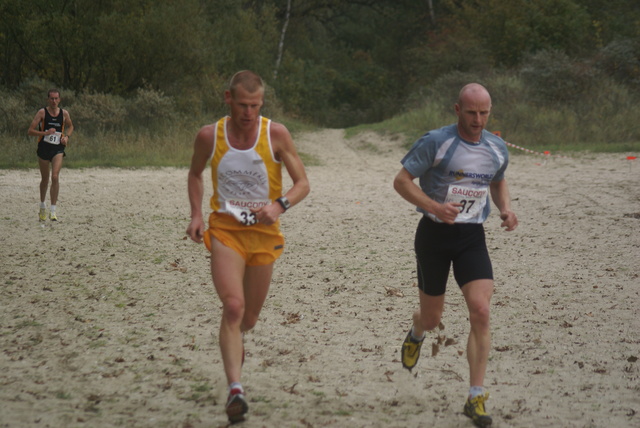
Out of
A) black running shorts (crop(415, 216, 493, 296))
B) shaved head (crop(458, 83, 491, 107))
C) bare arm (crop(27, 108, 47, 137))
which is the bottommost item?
bare arm (crop(27, 108, 47, 137))

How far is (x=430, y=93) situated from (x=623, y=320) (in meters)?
30.8

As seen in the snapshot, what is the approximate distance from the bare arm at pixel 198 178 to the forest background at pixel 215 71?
15.8 metres

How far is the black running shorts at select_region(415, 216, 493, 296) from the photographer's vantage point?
527 cm

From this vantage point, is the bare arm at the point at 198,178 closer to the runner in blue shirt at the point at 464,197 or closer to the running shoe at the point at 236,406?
the running shoe at the point at 236,406

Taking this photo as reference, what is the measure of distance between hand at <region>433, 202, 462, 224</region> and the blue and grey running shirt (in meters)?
0.16

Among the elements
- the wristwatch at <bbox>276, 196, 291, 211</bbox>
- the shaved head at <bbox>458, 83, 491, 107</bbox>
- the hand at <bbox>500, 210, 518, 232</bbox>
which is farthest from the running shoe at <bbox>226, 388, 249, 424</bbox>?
the shaved head at <bbox>458, 83, 491, 107</bbox>

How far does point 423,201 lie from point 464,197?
0.96 ft

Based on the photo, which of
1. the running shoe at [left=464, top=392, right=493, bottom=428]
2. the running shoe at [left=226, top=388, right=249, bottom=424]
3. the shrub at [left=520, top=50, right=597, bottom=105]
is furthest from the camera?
the shrub at [left=520, top=50, right=597, bottom=105]

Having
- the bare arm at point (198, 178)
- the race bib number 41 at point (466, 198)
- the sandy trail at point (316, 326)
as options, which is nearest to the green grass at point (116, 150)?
the sandy trail at point (316, 326)

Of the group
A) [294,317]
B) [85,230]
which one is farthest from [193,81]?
[294,317]

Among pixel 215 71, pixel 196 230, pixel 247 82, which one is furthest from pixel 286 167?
pixel 215 71

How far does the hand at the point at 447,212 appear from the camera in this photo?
5086 mm

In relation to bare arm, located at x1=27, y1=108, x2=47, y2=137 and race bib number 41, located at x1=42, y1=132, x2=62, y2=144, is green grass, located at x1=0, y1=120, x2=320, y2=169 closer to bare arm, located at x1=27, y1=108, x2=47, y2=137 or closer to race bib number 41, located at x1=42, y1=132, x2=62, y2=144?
bare arm, located at x1=27, y1=108, x2=47, y2=137

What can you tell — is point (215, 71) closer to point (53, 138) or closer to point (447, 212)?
point (53, 138)
